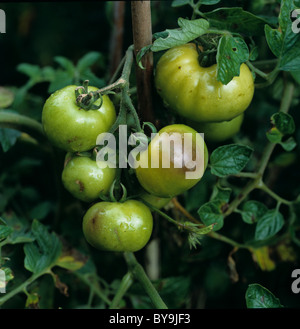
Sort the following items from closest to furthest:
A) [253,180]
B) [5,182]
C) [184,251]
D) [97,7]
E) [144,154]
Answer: [144,154], [253,180], [184,251], [5,182], [97,7]

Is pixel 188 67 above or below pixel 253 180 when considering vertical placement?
above

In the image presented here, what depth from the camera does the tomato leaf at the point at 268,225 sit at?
663mm

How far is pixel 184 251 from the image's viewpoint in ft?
2.65

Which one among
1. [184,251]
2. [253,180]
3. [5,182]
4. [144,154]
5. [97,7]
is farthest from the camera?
[97,7]

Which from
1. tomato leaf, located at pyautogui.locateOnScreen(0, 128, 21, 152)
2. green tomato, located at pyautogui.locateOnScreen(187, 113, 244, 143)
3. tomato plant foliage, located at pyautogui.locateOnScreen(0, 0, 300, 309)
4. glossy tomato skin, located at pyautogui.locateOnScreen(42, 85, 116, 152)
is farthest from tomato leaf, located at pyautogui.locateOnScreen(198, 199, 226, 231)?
tomato leaf, located at pyautogui.locateOnScreen(0, 128, 21, 152)

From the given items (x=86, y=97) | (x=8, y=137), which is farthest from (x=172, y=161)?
(x=8, y=137)

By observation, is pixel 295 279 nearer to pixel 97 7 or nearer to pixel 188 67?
pixel 188 67

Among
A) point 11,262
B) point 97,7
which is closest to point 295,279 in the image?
point 11,262

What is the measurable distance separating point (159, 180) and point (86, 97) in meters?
0.14

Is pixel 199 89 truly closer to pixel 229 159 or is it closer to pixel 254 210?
pixel 229 159

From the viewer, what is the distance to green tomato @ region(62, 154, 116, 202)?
541mm

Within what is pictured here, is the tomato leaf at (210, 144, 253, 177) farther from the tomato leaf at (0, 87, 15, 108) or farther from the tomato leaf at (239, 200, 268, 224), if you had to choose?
the tomato leaf at (0, 87, 15, 108)

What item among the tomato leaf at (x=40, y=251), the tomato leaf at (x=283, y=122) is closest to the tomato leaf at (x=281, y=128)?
the tomato leaf at (x=283, y=122)
